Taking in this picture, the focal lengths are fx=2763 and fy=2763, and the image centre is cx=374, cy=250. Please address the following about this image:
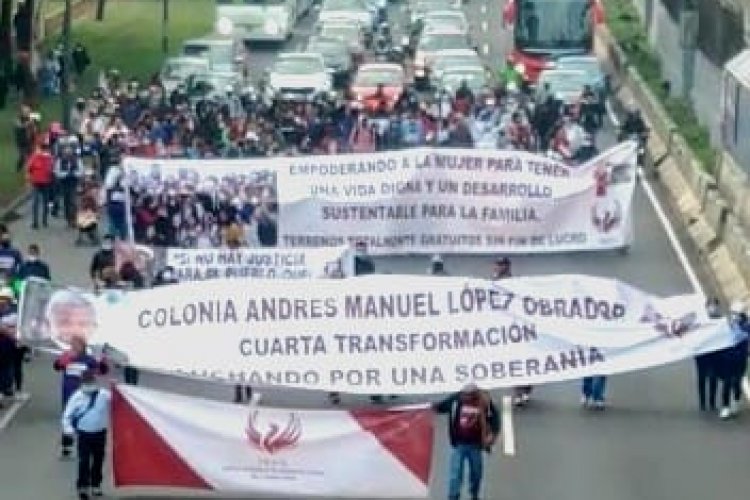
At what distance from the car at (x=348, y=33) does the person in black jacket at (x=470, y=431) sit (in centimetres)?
4568

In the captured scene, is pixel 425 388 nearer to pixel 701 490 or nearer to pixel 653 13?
pixel 701 490

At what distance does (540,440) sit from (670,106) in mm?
28483

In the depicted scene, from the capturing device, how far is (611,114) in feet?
206

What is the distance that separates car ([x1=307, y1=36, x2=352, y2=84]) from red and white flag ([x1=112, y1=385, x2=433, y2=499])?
41.4 metres

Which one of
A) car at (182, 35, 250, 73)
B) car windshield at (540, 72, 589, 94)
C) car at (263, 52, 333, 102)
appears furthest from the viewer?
car at (182, 35, 250, 73)

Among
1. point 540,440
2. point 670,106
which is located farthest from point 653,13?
point 540,440

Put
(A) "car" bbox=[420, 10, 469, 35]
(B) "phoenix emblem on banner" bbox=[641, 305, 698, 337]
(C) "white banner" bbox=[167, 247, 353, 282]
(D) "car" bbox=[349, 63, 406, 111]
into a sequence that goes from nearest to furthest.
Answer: (B) "phoenix emblem on banner" bbox=[641, 305, 698, 337] < (C) "white banner" bbox=[167, 247, 353, 282] < (D) "car" bbox=[349, 63, 406, 111] < (A) "car" bbox=[420, 10, 469, 35]

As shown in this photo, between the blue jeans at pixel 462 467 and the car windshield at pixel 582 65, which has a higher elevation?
the blue jeans at pixel 462 467

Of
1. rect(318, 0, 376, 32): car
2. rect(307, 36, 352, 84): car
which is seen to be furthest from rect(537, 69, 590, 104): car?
rect(318, 0, 376, 32): car

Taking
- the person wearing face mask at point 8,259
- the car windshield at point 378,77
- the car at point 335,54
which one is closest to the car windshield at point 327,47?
the car at point 335,54

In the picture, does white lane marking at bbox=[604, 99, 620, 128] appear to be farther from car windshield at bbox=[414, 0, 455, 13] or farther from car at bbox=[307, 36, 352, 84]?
car windshield at bbox=[414, 0, 455, 13]

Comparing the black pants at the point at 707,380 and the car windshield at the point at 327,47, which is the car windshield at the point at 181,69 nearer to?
the car windshield at the point at 327,47

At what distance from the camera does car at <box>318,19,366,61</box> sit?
238ft

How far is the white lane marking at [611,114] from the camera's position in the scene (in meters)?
60.5
